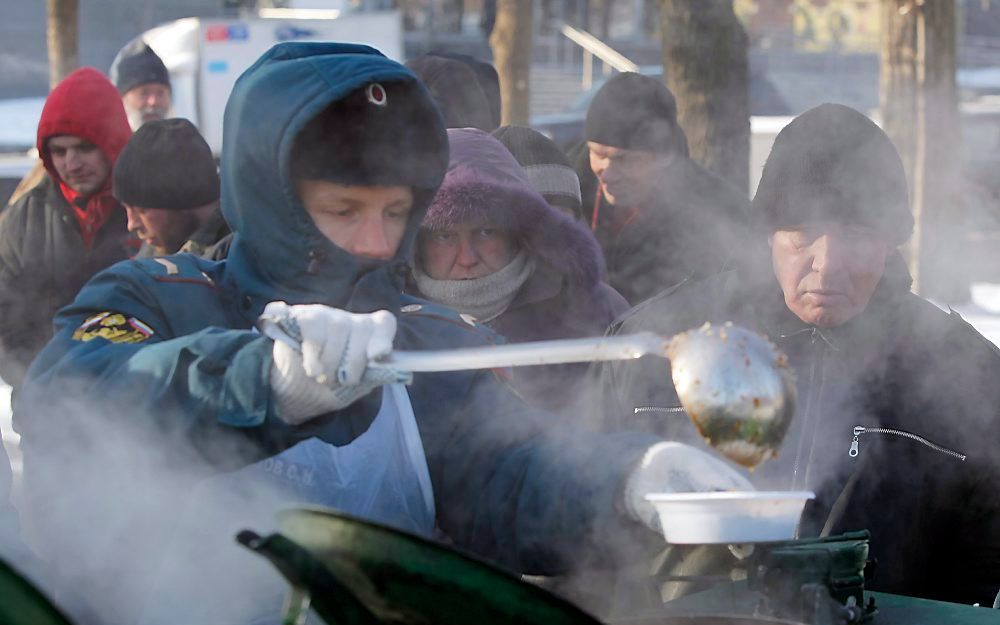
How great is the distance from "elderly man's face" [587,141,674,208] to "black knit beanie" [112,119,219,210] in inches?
54.3

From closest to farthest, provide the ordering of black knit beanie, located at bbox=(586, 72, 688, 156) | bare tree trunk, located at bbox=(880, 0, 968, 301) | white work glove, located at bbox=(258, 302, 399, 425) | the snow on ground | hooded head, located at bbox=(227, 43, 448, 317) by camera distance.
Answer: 1. white work glove, located at bbox=(258, 302, 399, 425)
2. hooded head, located at bbox=(227, 43, 448, 317)
3. black knit beanie, located at bbox=(586, 72, 688, 156)
4. the snow on ground
5. bare tree trunk, located at bbox=(880, 0, 968, 301)

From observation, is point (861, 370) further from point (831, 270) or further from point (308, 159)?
point (308, 159)

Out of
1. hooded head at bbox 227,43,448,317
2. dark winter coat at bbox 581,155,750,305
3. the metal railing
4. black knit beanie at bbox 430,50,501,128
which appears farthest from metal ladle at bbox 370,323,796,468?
the metal railing

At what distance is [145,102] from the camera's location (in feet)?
20.8

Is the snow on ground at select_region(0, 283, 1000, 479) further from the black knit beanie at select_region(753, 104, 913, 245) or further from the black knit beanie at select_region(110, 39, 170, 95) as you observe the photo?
the black knit beanie at select_region(753, 104, 913, 245)

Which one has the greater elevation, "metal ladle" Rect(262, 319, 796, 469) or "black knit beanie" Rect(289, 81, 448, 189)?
"black knit beanie" Rect(289, 81, 448, 189)

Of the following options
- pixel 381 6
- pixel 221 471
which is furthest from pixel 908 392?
pixel 381 6

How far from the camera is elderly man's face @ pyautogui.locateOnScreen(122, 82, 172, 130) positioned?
6336 millimetres

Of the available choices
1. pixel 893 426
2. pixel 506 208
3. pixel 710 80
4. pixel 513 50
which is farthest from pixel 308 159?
pixel 513 50

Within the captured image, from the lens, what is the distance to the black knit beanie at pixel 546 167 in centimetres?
387

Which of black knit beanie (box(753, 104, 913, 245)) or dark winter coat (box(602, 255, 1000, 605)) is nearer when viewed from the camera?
dark winter coat (box(602, 255, 1000, 605))

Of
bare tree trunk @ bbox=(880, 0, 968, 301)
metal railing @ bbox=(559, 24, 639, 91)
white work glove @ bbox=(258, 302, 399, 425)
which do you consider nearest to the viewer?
white work glove @ bbox=(258, 302, 399, 425)

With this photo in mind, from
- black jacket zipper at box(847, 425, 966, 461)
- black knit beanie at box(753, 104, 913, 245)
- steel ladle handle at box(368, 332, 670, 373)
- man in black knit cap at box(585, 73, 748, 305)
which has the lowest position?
black jacket zipper at box(847, 425, 966, 461)

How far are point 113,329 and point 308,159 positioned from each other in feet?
1.32
